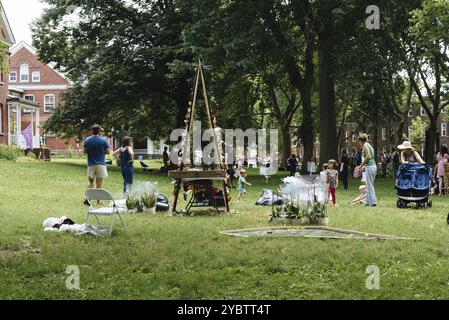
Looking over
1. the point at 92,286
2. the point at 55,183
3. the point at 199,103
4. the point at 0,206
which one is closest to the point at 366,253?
the point at 92,286

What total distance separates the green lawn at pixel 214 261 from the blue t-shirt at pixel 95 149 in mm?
3166

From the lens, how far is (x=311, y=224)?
1229cm

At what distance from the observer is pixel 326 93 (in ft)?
104

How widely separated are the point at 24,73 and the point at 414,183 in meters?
63.0

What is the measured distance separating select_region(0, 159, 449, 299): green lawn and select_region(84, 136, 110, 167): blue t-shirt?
3.17m

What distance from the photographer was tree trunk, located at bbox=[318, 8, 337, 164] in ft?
101

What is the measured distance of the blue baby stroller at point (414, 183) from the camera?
1641 cm

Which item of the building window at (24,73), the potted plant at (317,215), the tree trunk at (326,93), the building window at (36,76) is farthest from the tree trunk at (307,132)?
the building window at (36,76)

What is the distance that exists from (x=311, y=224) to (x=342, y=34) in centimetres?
2044

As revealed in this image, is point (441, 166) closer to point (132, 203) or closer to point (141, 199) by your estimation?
point (141, 199)

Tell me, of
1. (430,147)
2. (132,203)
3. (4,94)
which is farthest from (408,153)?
(4,94)

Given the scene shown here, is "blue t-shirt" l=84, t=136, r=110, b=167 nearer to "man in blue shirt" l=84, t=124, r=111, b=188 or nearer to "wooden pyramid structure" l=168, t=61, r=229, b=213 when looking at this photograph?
"man in blue shirt" l=84, t=124, r=111, b=188
